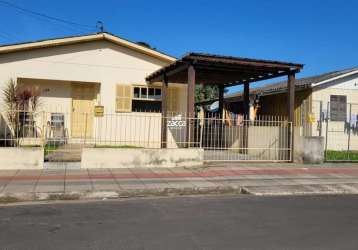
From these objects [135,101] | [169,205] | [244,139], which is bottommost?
[169,205]

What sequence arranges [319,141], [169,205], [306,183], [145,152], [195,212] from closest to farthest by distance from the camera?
[195,212] < [169,205] < [306,183] < [145,152] < [319,141]

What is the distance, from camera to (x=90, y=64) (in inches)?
725

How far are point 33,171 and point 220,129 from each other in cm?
659

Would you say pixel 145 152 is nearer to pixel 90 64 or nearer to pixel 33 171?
pixel 33 171

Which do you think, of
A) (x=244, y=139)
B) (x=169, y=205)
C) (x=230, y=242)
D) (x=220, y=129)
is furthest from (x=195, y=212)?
(x=244, y=139)

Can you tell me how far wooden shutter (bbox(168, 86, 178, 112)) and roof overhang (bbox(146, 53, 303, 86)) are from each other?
44 centimetres

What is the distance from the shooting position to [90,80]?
18.4 m

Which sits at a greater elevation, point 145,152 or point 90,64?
point 90,64

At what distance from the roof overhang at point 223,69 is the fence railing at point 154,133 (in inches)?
69.0

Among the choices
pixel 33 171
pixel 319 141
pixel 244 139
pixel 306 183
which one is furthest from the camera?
pixel 244 139

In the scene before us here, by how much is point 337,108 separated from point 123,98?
9.66m

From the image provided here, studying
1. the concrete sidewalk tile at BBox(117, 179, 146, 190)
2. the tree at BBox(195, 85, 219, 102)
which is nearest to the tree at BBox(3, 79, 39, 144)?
the concrete sidewalk tile at BBox(117, 179, 146, 190)

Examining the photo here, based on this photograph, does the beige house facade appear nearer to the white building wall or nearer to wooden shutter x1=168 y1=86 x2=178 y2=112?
wooden shutter x1=168 y1=86 x2=178 y2=112

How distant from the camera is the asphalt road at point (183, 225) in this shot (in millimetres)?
5863
